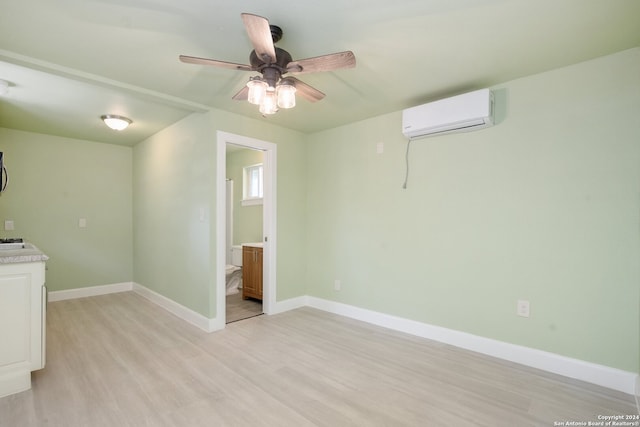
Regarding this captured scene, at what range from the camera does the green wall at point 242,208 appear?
530 cm

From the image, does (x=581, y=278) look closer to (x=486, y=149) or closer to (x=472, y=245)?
(x=472, y=245)

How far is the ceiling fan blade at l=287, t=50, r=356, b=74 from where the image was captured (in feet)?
5.51

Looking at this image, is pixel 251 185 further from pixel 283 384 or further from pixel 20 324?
pixel 283 384

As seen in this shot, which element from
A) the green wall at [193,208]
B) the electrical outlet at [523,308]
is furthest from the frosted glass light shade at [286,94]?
the electrical outlet at [523,308]

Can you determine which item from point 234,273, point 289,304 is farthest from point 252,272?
point 234,273

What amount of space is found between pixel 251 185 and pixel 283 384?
3.85 metres

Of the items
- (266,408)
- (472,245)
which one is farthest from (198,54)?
(472,245)

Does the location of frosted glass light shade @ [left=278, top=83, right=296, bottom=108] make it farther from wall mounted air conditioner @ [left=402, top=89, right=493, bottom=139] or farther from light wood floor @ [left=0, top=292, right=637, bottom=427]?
light wood floor @ [left=0, top=292, right=637, bottom=427]

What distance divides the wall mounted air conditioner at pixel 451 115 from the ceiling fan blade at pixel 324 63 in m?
1.33

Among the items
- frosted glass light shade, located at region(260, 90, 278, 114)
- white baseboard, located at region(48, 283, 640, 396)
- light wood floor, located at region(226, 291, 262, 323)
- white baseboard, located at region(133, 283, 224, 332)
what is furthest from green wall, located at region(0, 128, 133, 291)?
frosted glass light shade, located at region(260, 90, 278, 114)

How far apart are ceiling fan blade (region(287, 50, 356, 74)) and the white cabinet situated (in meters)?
2.29

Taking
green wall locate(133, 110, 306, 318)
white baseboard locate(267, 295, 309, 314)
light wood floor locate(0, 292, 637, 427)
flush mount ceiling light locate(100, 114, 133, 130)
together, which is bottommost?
light wood floor locate(0, 292, 637, 427)

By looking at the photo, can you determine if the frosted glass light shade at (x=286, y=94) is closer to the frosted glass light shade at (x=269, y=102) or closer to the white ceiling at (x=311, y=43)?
the frosted glass light shade at (x=269, y=102)

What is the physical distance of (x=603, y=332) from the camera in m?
2.22
